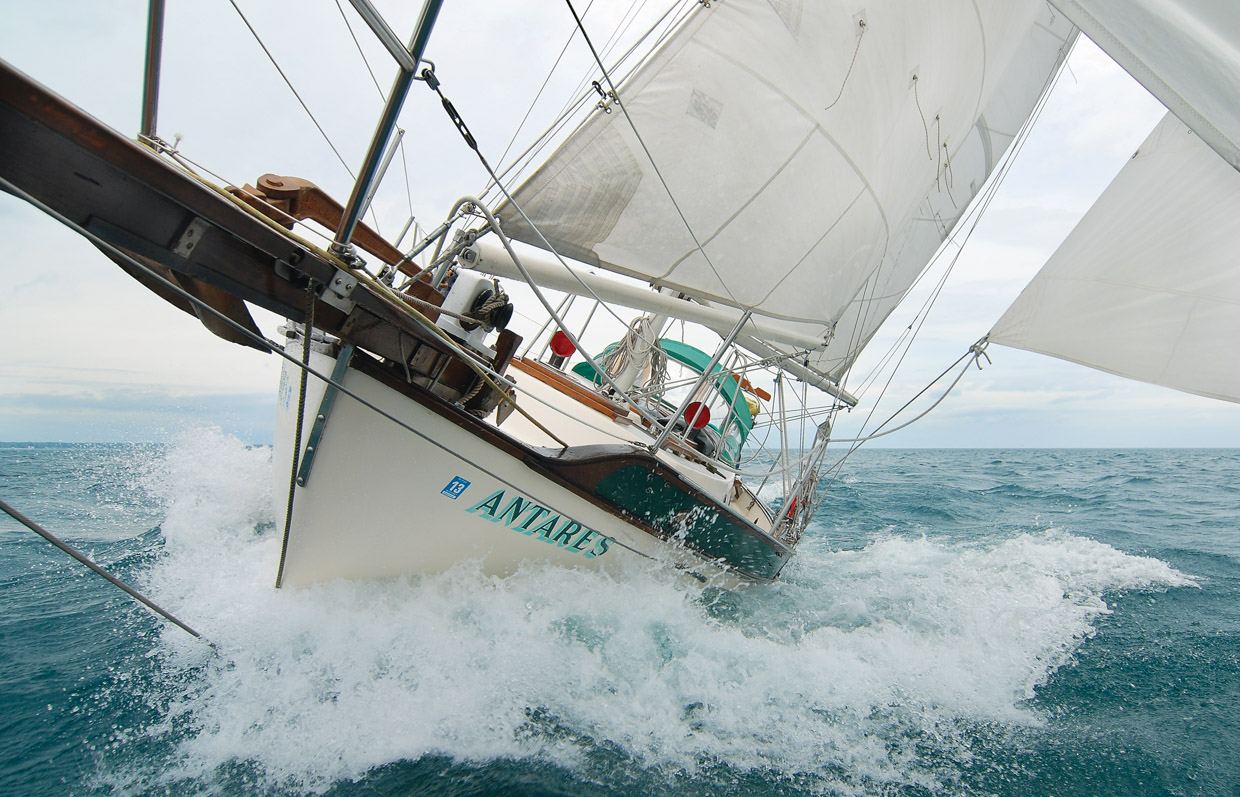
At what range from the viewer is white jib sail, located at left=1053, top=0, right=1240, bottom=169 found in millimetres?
1558

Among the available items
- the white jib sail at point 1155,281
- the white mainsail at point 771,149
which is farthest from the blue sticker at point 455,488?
the white jib sail at point 1155,281

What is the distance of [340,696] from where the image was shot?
9.55 ft

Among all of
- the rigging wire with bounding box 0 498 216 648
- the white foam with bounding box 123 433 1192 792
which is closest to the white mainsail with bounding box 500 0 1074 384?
the white foam with bounding box 123 433 1192 792

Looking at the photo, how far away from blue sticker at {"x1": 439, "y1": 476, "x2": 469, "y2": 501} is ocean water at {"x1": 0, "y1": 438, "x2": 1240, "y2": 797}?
54 cm

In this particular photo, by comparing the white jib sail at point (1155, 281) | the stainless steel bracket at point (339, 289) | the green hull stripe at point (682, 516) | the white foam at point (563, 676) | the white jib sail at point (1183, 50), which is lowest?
the white foam at point (563, 676)

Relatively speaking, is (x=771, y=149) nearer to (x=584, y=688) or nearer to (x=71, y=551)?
(x=584, y=688)

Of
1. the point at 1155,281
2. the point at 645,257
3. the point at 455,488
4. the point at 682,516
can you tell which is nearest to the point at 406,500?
the point at 455,488

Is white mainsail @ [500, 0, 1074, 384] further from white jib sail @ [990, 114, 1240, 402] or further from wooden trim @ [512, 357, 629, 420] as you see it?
white jib sail @ [990, 114, 1240, 402]

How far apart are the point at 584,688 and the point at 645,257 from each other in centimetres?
305

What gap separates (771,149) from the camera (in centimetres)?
432

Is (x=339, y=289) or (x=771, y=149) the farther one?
(x=771, y=149)

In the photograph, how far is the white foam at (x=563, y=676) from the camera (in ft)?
9.11

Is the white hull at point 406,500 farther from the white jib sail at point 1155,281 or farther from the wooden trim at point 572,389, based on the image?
the white jib sail at point 1155,281

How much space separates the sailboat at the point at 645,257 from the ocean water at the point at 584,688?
0.41 m
